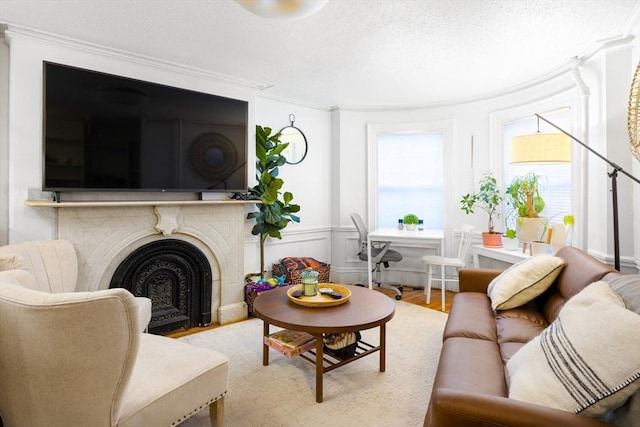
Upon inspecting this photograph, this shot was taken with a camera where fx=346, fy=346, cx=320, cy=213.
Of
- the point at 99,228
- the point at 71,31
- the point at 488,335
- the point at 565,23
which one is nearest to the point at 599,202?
the point at 565,23

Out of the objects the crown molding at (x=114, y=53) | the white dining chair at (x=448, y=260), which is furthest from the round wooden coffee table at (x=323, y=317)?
the crown molding at (x=114, y=53)

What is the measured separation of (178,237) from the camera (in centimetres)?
315

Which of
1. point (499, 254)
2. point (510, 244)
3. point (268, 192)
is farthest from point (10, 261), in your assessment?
point (510, 244)

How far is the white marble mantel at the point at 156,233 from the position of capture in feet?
8.68

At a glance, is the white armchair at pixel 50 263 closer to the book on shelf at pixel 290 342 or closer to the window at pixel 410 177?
the book on shelf at pixel 290 342

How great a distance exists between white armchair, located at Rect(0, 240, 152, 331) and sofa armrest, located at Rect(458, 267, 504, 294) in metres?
2.40

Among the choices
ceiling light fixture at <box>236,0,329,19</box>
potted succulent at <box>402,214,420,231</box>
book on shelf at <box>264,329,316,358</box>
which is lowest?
book on shelf at <box>264,329,316,358</box>

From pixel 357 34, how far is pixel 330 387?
2495 mm

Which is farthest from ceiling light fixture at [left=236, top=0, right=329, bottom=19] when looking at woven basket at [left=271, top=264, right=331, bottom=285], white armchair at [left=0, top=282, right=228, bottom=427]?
woven basket at [left=271, top=264, right=331, bottom=285]

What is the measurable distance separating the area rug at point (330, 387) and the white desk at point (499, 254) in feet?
3.59

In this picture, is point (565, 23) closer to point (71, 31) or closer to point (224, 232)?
point (224, 232)

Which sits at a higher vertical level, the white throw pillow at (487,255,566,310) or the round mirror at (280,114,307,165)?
the round mirror at (280,114,307,165)

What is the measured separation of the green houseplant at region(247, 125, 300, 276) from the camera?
3.72 meters

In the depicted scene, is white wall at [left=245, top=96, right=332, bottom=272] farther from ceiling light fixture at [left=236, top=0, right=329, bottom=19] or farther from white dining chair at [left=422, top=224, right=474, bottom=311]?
ceiling light fixture at [left=236, top=0, right=329, bottom=19]
